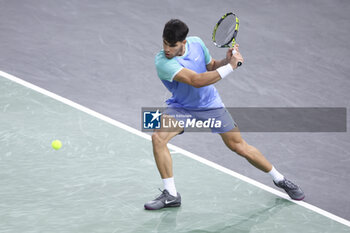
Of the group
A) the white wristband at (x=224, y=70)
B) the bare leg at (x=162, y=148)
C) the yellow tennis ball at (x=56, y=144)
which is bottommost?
the yellow tennis ball at (x=56, y=144)

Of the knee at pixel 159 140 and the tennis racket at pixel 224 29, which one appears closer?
the knee at pixel 159 140

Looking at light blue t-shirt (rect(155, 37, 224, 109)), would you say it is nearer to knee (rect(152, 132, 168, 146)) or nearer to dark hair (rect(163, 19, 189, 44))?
dark hair (rect(163, 19, 189, 44))

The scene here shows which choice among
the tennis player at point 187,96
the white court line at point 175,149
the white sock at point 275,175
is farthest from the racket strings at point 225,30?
the white court line at point 175,149

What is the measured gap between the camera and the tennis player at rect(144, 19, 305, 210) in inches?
225

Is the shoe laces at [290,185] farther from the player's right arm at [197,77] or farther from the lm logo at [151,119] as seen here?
the lm logo at [151,119]

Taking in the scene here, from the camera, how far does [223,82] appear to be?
948 cm

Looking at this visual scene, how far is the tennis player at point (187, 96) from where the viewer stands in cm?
572

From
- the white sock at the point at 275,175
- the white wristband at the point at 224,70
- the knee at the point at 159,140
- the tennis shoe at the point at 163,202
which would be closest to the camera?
the white wristband at the point at 224,70

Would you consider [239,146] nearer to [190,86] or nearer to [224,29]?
[190,86]

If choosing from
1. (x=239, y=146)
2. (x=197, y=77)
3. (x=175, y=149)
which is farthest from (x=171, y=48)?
(x=175, y=149)

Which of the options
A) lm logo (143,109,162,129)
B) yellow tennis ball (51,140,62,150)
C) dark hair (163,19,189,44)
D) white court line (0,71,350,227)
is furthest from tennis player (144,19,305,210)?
lm logo (143,109,162,129)

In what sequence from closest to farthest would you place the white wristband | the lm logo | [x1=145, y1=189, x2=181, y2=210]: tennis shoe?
1. the white wristband
2. [x1=145, y1=189, x2=181, y2=210]: tennis shoe
3. the lm logo

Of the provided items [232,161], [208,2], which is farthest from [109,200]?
[208,2]

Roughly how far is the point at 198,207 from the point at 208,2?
7186mm
